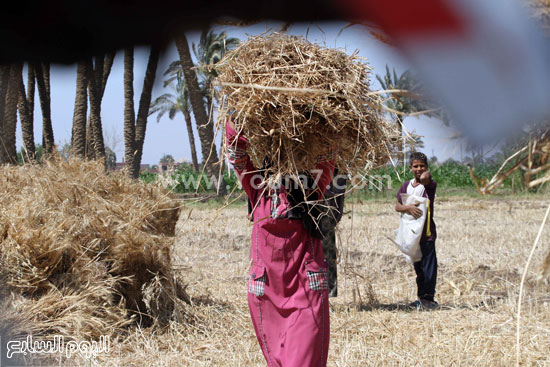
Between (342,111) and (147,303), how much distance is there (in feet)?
7.87

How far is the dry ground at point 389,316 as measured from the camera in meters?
3.38

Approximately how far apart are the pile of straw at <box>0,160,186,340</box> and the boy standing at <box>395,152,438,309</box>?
2175 millimetres

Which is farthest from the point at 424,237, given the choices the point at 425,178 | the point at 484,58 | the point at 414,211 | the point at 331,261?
the point at 484,58

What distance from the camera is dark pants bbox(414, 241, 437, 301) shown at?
4.92 m

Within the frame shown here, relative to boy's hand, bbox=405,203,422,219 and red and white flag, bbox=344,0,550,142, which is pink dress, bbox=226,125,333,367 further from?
boy's hand, bbox=405,203,422,219

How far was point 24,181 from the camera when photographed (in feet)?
13.8

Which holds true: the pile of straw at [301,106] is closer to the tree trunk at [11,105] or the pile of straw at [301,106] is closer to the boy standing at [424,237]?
the tree trunk at [11,105]

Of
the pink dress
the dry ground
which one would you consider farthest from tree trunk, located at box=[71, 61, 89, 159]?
the dry ground

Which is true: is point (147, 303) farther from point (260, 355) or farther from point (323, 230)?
point (323, 230)

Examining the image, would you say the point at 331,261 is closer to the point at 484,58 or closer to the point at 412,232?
the point at 412,232

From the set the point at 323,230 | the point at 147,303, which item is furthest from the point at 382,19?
the point at 147,303

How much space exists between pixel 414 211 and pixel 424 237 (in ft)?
0.87

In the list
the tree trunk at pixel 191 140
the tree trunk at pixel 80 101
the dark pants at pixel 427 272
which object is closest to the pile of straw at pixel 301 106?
the tree trunk at pixel 80 101

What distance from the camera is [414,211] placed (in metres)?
5.03
